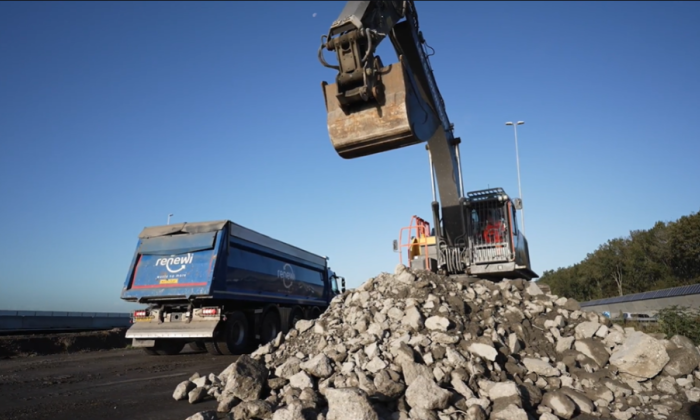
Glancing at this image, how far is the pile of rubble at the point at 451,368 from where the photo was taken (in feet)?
14.9

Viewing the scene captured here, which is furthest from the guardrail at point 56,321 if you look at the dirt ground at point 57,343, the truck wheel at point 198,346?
the truck wheel at point 198,346

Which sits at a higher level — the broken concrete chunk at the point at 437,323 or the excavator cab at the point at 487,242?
the excavator cab at the point at 487,242

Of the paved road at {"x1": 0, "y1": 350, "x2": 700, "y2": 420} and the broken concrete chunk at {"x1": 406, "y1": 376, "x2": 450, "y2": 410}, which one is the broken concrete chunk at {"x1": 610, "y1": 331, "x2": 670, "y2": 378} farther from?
the broken concrete chunk at {"x1": 406, "y1": 376, "x2": 450, "y2": 410}

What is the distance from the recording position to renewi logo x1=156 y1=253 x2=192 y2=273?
10055 millimetres

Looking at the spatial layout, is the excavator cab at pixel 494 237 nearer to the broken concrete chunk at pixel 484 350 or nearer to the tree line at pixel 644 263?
the broken concrete chunk at pixel 484 350

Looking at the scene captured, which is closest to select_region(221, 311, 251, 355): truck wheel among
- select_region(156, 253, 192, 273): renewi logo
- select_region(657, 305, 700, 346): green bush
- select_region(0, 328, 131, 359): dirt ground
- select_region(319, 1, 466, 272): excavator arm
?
select_region(156, 253, 192, 273): renewi logo

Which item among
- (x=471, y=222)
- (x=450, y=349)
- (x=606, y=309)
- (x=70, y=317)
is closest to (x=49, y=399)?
(x=450, y=349)

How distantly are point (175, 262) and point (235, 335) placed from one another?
2174mm

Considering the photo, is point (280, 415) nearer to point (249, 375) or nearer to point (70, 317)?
point (249, 375)

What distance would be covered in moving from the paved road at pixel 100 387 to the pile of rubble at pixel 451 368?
19.9 inches

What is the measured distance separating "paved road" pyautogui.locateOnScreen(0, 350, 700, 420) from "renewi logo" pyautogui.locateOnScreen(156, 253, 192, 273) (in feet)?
6.48

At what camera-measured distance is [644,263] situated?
45.2 meters

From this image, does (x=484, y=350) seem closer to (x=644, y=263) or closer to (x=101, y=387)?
(x=101, y=387)

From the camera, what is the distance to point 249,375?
5.04 metres
